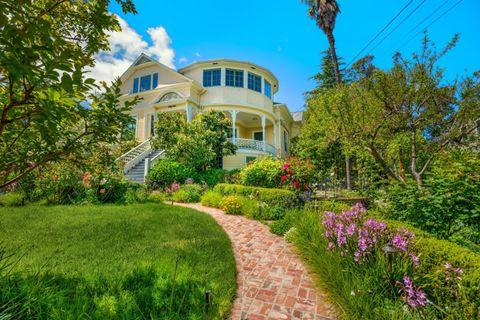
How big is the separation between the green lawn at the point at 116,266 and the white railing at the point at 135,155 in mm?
7947

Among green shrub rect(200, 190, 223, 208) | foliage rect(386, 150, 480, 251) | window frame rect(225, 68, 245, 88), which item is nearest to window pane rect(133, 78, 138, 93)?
window frame rect(225, 68, 245, 88)

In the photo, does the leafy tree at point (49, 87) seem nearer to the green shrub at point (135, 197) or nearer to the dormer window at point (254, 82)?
the green shrub at point (135, 197)

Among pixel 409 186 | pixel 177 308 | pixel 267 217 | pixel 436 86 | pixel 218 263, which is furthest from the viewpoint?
pixel 267 217

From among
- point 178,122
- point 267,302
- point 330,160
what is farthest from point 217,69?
point 267,302

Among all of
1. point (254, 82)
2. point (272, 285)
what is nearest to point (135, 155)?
point (254, 82)

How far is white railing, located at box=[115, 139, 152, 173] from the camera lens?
1441 centimetres

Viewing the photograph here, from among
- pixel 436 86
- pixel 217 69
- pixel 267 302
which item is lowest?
pixel 267 302

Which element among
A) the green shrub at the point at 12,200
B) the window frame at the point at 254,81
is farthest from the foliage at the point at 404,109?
the window frame at the point at 254,81

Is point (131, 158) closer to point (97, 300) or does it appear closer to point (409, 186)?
point (97, 300)

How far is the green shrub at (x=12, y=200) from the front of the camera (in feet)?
27.1

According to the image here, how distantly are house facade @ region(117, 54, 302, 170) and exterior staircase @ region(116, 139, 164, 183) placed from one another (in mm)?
1728

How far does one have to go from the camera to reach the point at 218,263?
3.81 meters

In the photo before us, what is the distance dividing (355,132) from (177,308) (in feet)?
20.0

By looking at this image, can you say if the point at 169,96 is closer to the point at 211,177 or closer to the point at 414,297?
the point at 211,177
